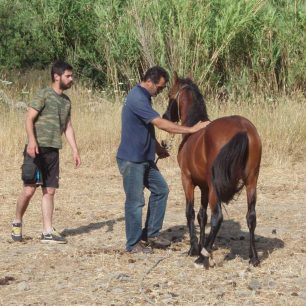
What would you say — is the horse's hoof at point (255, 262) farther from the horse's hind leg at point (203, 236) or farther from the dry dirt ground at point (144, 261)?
the horse's hind leg at point (203, 236)

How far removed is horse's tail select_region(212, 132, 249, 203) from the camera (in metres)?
6.85

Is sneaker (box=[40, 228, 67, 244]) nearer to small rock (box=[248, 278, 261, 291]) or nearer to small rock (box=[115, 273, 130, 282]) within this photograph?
small rock (box=[115, 273, 130, 282])

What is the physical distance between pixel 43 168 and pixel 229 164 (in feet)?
7.38

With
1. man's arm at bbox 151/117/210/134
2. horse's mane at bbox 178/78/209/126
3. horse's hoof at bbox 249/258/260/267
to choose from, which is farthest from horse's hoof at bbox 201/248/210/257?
horse's mane at bbox 178/78/209/126

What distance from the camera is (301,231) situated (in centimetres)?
876

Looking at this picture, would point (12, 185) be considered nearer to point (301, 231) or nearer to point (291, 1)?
point (301, 231)

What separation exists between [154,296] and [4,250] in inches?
97.1

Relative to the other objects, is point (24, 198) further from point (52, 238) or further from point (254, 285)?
point (254, 285)

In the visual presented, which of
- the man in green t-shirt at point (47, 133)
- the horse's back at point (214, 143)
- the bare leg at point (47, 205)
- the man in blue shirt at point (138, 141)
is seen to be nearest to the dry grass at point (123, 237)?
the bare leg at point (47, 205)

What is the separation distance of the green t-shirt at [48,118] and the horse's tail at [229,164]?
195cm

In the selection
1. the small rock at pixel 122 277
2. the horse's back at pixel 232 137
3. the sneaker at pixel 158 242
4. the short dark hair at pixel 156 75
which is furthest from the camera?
the sneaker at pixel 158 242

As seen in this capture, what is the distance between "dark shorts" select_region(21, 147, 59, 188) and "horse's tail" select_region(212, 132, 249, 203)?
2010 mm

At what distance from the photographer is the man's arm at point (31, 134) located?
7914 mm

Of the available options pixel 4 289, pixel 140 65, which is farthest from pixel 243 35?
pixel 4 289
